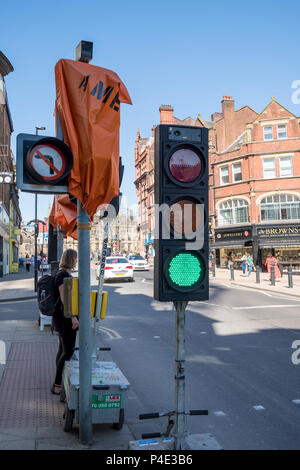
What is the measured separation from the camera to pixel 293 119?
3616cm

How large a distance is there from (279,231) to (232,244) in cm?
489

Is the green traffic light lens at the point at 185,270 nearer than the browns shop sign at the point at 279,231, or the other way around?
the green traffic light lens at the point at 185,270

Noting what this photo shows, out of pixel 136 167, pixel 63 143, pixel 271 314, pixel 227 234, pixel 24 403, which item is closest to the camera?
pixel 63 143

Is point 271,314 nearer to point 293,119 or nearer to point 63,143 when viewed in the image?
point 63,143

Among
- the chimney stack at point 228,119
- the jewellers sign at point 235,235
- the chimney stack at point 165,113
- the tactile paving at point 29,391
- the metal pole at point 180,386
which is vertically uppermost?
the chimney stack at point 165,113

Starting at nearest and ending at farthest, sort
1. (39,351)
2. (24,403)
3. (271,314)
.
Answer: (24,403)
(39,351)
(271,314)

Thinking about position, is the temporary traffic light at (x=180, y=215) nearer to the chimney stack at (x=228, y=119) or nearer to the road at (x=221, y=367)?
the road at (x=221, y=367)

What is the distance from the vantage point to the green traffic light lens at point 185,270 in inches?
129

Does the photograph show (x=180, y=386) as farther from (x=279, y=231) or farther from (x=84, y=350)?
(x=279, y=231)

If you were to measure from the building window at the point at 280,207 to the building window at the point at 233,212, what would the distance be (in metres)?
1.80

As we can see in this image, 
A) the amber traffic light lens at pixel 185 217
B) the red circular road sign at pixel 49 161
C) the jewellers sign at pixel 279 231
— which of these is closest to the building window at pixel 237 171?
the jewellers sign at pixel 279 231

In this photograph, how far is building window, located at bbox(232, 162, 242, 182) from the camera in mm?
38594

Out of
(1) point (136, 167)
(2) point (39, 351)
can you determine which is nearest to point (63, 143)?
(2) point (39, 351)

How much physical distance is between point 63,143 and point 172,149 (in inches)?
40.2
